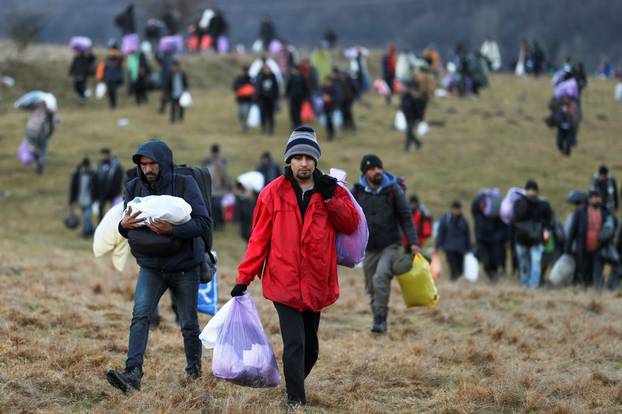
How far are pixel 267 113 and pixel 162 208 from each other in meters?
21.6

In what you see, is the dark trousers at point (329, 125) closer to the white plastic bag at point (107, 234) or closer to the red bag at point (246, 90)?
the red bag at point (246, 90)

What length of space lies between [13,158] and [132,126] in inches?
167

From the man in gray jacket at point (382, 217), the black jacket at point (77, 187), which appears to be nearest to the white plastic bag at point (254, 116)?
the black jacket at point (77, 187)

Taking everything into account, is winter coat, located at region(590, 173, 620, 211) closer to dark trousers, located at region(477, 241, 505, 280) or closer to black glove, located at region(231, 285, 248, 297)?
dark trousers, located at region(477, 241, 505, 280)

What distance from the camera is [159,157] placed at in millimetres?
7141

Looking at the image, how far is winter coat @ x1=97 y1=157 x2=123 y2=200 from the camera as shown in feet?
63.0

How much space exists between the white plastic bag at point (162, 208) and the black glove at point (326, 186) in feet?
2.97

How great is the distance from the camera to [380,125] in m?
31.1

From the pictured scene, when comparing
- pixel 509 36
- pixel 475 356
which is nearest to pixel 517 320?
pixel 475 356

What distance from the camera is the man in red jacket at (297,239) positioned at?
686 centimetres

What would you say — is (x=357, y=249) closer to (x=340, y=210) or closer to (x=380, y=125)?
(x=340, y=210)

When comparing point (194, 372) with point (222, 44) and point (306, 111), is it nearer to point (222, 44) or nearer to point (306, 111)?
point (306, 111)

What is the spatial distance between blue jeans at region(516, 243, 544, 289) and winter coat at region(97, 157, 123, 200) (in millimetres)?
7309

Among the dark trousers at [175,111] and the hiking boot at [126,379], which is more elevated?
the dark trousers at [175,111]
